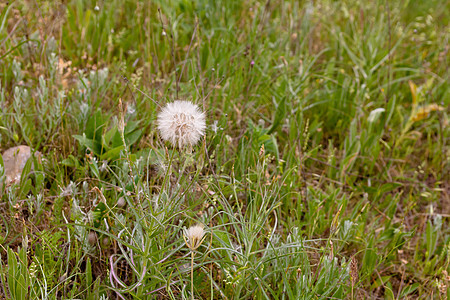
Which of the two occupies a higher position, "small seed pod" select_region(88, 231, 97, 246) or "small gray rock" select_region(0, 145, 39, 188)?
"small gray rock" select_region(0, 145, 39, 188)

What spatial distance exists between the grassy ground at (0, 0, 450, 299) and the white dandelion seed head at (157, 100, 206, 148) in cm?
7

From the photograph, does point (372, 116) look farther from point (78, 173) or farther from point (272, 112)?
point (78, 173)

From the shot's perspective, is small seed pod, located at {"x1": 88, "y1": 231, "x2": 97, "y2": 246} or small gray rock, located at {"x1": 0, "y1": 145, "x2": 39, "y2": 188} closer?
small seed pod, located at {"x1": 88, "y1": 231, "x2": 97, "y2": 246}

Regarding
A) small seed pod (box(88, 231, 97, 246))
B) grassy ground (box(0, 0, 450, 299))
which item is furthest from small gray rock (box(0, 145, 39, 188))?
small seed pod (box(88, 231, 97, 246))

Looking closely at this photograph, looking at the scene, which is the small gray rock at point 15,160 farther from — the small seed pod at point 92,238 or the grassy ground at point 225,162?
the small seed pod at point 92,238

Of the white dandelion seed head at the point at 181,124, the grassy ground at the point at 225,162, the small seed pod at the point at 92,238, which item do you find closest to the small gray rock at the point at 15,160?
the grassy ground at the point at 225,162

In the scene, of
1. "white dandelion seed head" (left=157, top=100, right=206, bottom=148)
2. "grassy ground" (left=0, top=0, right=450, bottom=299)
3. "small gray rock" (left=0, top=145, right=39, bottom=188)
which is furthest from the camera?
"small gray rock" (left=0, top=145, right=39, bottom=188)

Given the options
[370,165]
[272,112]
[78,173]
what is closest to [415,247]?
[370,165]

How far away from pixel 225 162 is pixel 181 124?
82 cm

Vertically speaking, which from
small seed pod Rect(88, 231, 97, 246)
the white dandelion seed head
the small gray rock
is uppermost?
the white dandelion seed head

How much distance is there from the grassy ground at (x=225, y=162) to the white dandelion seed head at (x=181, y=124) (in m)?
0.07

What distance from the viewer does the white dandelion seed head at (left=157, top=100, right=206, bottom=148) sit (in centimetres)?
152

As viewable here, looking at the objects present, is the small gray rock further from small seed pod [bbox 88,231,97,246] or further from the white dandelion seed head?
the white dandelion seed head

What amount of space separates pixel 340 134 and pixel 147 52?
137 centimetres
